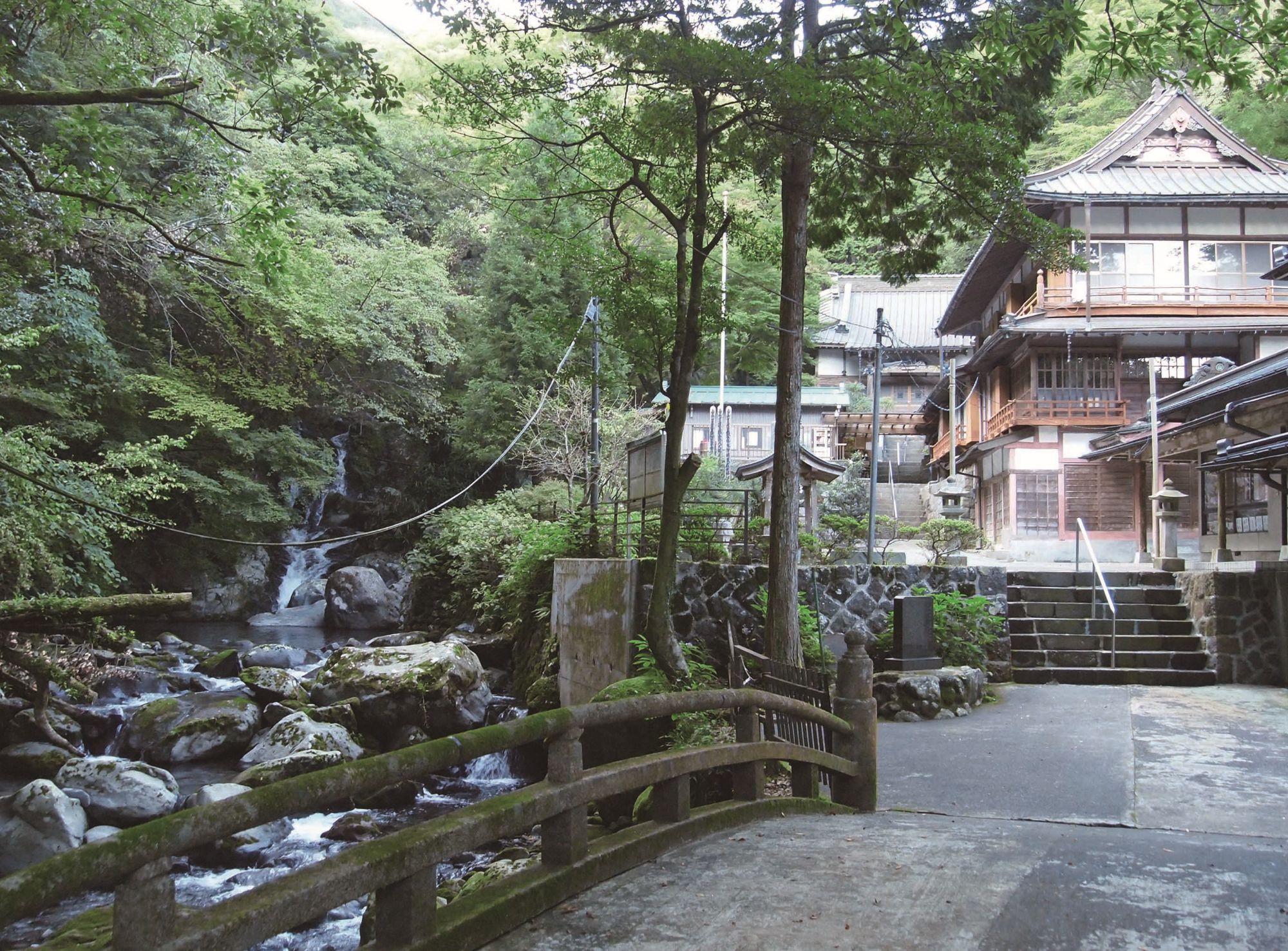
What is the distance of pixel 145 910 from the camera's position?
8.08 ft

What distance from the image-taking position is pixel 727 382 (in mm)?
47406

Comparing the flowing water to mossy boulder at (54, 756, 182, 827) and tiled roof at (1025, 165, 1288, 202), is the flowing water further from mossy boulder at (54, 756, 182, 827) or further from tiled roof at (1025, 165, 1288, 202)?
tiled roof at (1025, 165, 1288, 202)

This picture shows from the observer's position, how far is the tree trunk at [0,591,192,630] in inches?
289

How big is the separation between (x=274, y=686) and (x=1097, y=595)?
1305 cm

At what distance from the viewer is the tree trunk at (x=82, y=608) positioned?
735 centimetres

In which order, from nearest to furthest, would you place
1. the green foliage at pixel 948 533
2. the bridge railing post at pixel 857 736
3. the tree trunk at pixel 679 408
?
the bridge railing post at pixel 857 736 → the tree trunk at pixel 679 408 → the green foliage at pixel 948 533

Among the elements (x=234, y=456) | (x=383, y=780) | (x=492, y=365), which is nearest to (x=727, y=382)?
(x=492, y=365)

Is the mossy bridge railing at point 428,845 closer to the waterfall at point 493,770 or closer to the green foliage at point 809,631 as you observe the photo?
the green foliage at point 809,631

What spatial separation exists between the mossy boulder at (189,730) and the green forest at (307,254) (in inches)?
88.5

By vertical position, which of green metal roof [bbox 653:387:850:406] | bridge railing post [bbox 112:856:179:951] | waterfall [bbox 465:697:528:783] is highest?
green metal roof [bbox 653:387:850:406]

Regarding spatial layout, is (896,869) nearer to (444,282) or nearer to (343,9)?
(444,282)

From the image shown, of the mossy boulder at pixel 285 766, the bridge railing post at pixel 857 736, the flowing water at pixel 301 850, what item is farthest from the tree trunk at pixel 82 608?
the bridge railing post at pixel 857 736

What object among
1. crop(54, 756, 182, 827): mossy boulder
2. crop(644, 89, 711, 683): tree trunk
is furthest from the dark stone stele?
crop(54, 756, 182, 827): mossy boulder

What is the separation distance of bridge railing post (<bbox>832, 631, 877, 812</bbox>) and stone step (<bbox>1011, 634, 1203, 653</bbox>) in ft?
24.6
